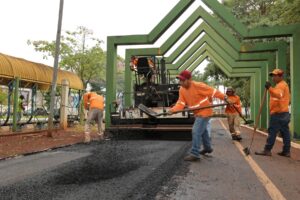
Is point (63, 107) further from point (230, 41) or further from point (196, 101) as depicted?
point (196, 101)

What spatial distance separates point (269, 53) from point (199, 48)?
8876 mm

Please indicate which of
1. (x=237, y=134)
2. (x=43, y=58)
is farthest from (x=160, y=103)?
(x=43, y=58)

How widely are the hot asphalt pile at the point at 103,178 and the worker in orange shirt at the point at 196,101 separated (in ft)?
1.57

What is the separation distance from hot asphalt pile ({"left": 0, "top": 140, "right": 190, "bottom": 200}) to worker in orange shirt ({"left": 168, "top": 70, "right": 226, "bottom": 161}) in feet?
1.57

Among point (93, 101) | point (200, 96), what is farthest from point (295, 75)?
point (200, 96)

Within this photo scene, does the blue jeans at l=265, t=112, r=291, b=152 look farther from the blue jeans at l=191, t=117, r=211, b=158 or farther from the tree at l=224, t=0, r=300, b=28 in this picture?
the tree at l=224, t=0, r=300, b=28

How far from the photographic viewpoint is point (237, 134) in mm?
13859

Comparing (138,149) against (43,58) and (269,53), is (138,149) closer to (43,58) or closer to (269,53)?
(269,53)

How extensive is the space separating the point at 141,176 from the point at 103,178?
1.90 feet

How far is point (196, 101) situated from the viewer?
8.52m

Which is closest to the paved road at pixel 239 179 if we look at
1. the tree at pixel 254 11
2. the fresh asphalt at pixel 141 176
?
the fresh asphalt at pixel 141 176

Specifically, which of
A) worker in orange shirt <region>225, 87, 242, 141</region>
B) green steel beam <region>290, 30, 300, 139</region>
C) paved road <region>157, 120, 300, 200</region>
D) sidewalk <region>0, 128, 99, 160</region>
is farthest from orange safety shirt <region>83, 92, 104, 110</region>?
green steel beam <region>290, 30, 300, 139</region>

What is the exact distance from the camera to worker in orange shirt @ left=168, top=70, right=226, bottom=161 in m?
8.33

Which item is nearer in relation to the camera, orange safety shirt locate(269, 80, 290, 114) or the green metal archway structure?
orange safety shirt locate(269, 80, 290, 114)
